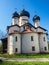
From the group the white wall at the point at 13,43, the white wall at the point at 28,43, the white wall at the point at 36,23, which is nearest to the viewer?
the white wall at the point at 13,43

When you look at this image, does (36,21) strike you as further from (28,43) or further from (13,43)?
(13,43)

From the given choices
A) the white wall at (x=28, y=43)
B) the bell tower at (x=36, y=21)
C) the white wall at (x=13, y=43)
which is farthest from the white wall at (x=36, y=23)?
the white wall at (x=13, y=43)

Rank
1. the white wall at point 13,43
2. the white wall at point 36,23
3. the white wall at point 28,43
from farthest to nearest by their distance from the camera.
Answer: the white wall at point 36,23
the white wall at point 28,43
the white wall at point 13,43

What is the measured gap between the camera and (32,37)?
102 feet

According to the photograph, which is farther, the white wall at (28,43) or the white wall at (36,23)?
the white wall at (36,23)

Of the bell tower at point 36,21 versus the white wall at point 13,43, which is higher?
the bell tower at point 36,21

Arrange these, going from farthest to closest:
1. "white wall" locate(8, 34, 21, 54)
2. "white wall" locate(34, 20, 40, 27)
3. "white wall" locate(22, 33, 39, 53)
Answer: "white wall" locate(34, 20, 40, 27) → "white wall" locate(22, 33, 39, 53) → "white wall" locate(8, 34, 21, 54)

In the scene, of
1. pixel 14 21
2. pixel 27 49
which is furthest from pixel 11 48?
pixel 14 21

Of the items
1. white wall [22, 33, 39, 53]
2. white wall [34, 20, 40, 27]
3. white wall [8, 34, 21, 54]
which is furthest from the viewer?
white wall [34, 20, 40, 27]

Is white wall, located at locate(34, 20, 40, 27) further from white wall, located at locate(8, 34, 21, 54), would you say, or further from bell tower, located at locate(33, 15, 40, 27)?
white wall, located at locate(8, 34, 21, 54)

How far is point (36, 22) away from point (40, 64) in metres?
20.0

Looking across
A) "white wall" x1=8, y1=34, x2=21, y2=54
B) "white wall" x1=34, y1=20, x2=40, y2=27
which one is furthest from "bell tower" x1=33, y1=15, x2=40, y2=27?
"white wall" x1=8, y1=34, x2=21, y2=54

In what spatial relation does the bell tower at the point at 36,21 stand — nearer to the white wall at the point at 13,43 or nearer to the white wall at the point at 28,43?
the white wall at the point at 28,43

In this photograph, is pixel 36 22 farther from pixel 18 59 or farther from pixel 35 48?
pixel 18 59
